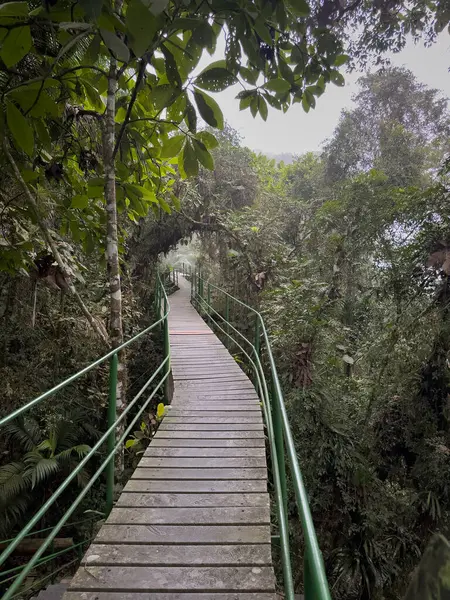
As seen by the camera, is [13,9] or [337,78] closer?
[13,9]

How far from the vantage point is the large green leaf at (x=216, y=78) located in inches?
66.3

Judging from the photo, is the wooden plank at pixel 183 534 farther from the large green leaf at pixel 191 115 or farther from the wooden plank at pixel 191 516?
the large green leaf at pixel 191 115

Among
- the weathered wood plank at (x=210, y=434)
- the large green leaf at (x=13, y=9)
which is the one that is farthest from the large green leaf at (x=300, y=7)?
the weathered wood plank at (x=210, y=434)

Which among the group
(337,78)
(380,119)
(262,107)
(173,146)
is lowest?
(173,146)

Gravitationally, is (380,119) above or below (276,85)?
above

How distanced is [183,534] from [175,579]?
346 mm

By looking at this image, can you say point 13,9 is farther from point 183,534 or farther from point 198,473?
point 198,473

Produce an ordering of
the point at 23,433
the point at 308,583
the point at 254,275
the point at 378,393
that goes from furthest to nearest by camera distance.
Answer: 1. the point at 254,275
2. the point at 23,433
3. the point at 378,393
4. the point at 308,583

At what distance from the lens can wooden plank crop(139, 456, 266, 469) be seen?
2988 mm

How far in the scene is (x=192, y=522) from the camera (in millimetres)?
2287

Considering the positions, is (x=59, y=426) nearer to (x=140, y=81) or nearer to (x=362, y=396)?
(x=362, y=396)

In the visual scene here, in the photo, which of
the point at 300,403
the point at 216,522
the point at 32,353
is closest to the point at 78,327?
the point at 32,353

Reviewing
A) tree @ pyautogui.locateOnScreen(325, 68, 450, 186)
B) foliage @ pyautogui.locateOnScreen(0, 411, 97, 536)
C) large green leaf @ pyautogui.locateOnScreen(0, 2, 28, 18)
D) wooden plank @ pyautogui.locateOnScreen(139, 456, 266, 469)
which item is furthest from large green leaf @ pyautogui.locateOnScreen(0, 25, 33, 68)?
tree @ pyautogui.locateOnScreen(325, 68, 450, 186)

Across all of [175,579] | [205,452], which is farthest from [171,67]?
[205,452]
